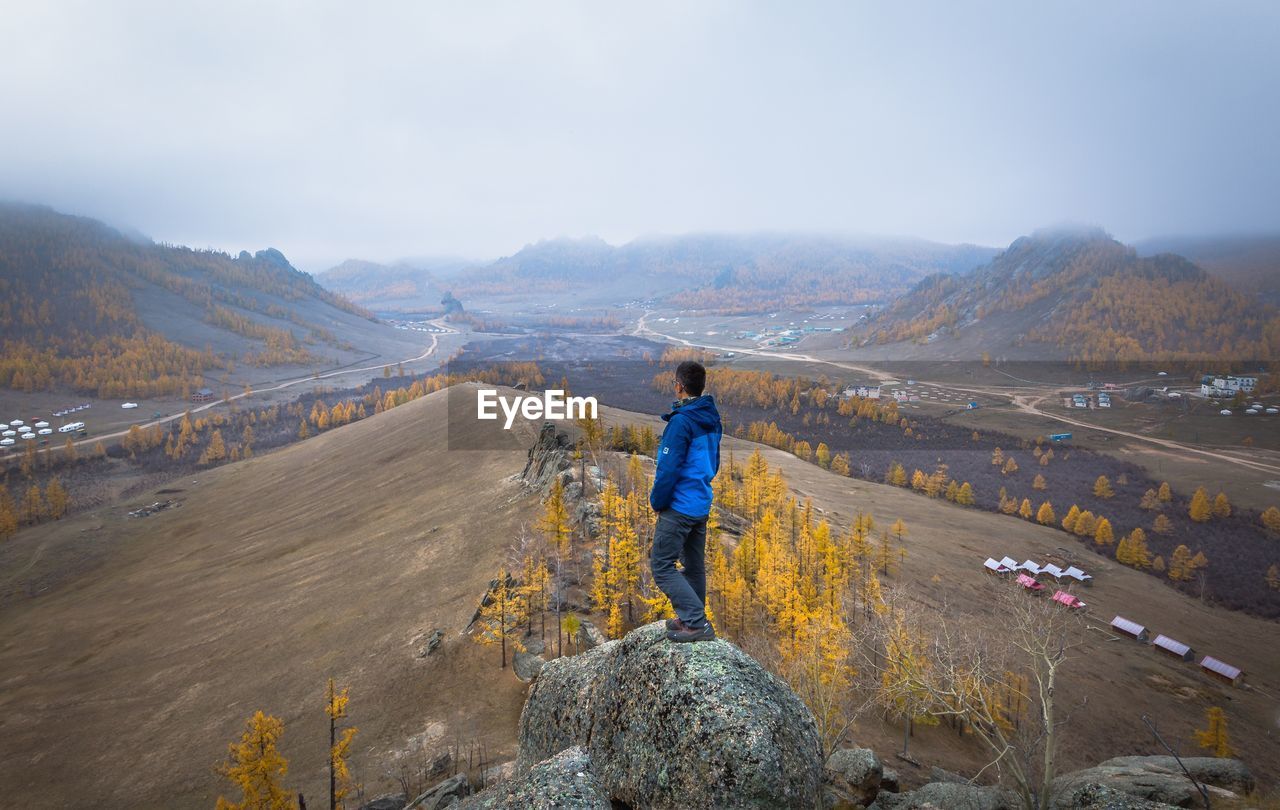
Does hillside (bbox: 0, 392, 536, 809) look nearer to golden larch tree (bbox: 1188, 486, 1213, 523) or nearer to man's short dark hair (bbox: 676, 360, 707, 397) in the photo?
man's short dark hair (bbox: 676, 360, 707, 397)

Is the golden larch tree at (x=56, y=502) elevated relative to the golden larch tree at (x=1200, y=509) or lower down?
lower down

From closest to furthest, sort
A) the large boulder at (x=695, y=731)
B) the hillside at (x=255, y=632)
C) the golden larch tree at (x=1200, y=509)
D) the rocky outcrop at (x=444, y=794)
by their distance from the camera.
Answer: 1. the large boulder at (x=695, y=731)
2. the rocky outcrop at (x=444, y=794)
3. the hillside at (x=255, y=632)
4. the golden larch tree at (x=1200, y=509)

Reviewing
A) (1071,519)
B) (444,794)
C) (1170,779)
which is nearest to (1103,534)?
(1071,519)

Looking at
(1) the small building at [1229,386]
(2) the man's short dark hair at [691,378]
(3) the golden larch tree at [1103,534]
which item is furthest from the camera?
(1) the small building at [1229,386]

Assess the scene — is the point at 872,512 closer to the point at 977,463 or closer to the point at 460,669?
the point at 977,463

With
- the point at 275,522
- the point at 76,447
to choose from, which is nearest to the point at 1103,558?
the point at 275,522

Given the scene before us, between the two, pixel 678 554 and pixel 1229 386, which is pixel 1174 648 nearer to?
pixel 678 554

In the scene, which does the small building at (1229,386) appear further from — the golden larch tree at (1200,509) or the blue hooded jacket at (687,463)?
the blue hooded jacket at (687,463)

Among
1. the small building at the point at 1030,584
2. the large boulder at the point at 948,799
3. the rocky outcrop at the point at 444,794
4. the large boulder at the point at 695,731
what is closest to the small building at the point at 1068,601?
the small building at the point at 1030,584
